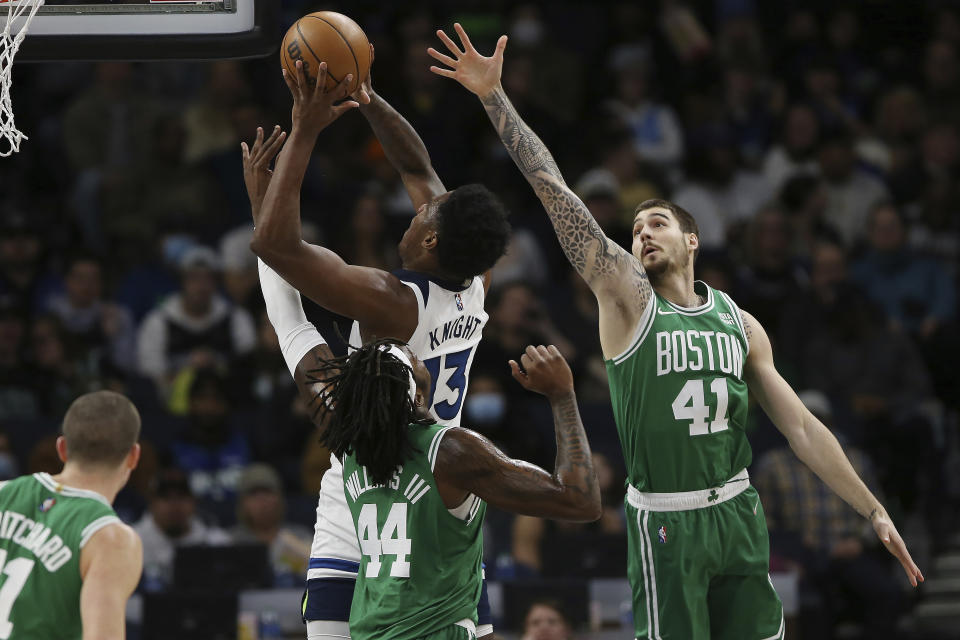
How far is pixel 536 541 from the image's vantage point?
893cm

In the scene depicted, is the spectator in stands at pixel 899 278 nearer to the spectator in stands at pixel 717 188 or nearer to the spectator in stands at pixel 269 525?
the spectator in stands at pixel 717 188

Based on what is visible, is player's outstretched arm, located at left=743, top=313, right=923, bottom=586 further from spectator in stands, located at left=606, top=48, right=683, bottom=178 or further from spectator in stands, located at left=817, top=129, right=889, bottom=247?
spectator in stands, located at left=606, top=48, right=683, bottom=178

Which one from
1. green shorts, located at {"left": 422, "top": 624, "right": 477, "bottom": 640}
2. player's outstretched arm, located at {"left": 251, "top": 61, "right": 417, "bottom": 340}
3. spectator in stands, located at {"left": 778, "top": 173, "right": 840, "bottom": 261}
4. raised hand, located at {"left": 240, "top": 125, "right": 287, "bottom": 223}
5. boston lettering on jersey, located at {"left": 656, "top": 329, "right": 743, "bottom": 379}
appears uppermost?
spectator in stands, located at {"left": 778, "top": 173, "right": 840, "bottom": 261}

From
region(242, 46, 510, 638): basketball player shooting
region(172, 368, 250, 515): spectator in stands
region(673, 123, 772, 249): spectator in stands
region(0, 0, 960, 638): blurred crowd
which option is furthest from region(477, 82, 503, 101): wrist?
region(673, 123, 772, 249): spectator in stands

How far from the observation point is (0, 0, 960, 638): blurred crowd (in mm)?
9672

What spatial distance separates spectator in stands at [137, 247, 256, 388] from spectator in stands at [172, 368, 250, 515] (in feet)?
2.47

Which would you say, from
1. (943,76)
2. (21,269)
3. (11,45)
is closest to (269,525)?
(21,269)

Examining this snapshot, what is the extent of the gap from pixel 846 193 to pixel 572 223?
7.65 metres

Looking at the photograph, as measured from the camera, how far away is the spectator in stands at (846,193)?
41.2ft

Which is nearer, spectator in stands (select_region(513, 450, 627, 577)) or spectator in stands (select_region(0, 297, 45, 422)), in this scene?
spectator in stands (select_region(513, 450, 627, 577))

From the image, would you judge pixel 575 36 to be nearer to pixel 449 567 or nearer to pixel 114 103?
pixel 114 103

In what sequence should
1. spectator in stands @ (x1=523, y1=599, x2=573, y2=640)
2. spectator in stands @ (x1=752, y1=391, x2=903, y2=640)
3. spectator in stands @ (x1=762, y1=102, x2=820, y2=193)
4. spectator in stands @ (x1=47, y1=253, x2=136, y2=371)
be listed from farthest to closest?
spectator in stands @ (x1=762, y1=102, x2=820, y2=193) → spectator in stands @ (x1=47, y1=253, x2=136, y2=371) → spectator in stands @ (x1=752, y1=391, x2=903, y2=640) → spectator in stands @ (x1=523, y1=599, x2=573, y2=640)

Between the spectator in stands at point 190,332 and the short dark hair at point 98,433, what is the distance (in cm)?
Answer: 593

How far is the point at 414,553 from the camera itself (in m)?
4.57
